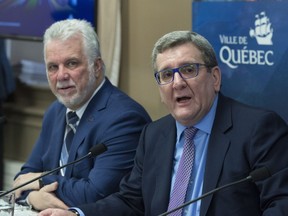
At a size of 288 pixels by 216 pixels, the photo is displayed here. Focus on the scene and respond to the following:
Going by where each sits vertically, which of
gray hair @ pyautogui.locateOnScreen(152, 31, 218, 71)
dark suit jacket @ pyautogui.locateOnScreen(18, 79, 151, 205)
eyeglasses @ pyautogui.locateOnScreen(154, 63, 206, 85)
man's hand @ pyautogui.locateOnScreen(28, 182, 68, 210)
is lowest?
man's hand @ pyautogui.locateOnScreen(28, 182, 68, 210)

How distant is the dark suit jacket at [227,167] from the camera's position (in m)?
1.92

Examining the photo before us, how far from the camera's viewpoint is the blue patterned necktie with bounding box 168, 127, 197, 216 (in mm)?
→ 2096

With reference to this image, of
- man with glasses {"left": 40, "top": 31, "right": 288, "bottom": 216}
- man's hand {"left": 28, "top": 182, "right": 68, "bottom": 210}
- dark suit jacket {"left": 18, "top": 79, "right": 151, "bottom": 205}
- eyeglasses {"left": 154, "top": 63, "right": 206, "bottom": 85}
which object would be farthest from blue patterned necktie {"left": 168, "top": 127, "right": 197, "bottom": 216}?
man's hand {"left": 28, "top": 182, "right": 68, "bottom": 210}

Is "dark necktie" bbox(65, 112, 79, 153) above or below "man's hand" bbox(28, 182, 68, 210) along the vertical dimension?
above

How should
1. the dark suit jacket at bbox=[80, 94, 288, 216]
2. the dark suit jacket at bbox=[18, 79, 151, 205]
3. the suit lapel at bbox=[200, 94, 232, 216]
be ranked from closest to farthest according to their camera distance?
the dark suit jacket at bbox=[80, 94, 288, 216] → the suit lapel at bbox=[200, 94, 232, 216] → the dark suit jacket at bbox=[18, 79, 151, 205]

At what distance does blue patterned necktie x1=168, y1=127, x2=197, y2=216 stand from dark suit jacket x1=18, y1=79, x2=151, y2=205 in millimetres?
421

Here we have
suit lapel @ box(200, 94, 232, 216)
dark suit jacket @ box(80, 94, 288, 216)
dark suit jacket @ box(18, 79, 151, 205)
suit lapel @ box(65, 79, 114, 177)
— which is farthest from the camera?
suit lapel @ box(65, 79, 114, 177)

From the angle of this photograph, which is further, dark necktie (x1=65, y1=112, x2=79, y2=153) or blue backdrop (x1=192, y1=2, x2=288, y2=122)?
dark necktie (x1=65, y1=112, x2=79, y2=153)

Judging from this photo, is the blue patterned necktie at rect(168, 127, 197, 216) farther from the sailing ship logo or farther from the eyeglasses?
the sailing ship logo

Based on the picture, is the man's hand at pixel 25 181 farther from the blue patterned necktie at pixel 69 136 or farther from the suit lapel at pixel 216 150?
the suit lapel at pixel 216 150

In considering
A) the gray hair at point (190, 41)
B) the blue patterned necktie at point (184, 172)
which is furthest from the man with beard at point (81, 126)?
the gray hair at point (190, 41)

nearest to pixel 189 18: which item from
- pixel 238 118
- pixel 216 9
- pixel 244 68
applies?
pixel 216 9

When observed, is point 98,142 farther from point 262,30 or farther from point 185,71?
point 262,30

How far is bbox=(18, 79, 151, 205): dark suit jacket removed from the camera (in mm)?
2457
